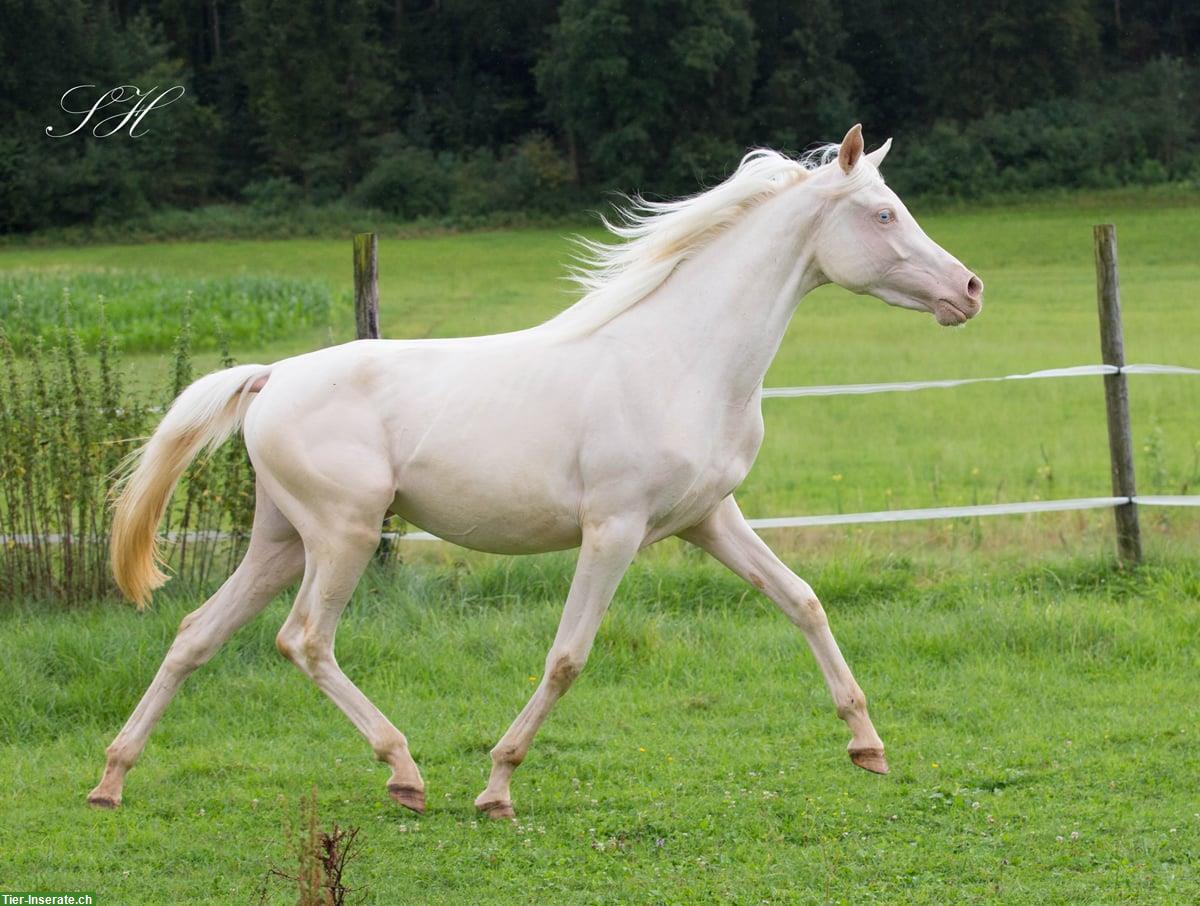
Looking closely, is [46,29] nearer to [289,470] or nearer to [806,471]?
[806,471]

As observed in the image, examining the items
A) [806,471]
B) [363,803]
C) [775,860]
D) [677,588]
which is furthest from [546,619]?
[806,471]

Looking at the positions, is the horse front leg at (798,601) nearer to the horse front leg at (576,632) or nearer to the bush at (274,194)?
the horse front leg at (576,632)

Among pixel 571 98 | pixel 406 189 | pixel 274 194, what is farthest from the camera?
pixel 274 194

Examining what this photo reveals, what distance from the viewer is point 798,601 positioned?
479 cm

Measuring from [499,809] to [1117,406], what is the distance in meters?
4.60

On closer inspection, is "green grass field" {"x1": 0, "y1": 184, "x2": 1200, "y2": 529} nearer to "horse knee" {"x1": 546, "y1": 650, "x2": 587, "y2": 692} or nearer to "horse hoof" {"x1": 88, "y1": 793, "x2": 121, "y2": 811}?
"horse knee" {"x1": 546, "y1": 650, "x2": 587, "y2": 692}

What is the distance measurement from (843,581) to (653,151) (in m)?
48.3

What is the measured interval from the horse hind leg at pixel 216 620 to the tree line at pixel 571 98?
4615 centimetres

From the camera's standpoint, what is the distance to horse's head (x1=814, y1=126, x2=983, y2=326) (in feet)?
14.9

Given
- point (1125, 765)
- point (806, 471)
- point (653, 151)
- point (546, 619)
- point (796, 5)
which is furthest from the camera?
point (796, 5)

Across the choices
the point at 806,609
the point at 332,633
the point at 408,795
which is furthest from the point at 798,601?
the point at 332,633

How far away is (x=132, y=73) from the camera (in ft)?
185

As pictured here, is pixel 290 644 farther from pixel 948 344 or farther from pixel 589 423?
pixel 948 344

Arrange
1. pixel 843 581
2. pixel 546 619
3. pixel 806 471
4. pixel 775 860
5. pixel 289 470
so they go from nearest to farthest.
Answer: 1. pixel 775 860
2. pixel 289 470
3. pixel 546 619
4. pixel 843 581
5. pixel 806 471
